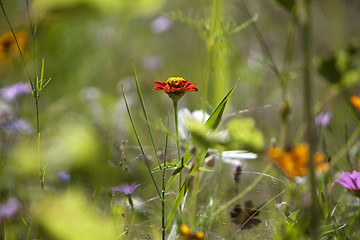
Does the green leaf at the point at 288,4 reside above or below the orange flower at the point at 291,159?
above

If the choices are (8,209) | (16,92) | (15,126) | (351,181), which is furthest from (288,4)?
(16,92)

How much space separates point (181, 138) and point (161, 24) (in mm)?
890

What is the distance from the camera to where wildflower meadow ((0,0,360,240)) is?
19 cm

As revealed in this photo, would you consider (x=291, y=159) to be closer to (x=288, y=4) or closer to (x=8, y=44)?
(x=288, y=4)

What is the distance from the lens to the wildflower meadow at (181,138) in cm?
19

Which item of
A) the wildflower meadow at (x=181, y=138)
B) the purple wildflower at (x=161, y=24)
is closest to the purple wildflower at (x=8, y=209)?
the wildflower meadow at (x=181, y=138)

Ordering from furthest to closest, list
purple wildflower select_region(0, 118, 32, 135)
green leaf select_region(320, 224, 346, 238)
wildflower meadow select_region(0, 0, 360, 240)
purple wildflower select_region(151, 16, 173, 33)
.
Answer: purple wildflower select_region(151, 16, 173, 33), purple wildflower select_region(0, 118, 32, 135), green leaf select_region(320, 224, 346, 238), wildflower meadow select_region(0, 0, 360, 240)

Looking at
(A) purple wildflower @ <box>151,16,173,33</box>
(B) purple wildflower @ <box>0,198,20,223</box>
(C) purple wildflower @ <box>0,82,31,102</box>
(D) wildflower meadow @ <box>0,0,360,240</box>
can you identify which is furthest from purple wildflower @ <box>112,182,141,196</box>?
(A) purple wildflower @ <box>151,16,173,33</box>

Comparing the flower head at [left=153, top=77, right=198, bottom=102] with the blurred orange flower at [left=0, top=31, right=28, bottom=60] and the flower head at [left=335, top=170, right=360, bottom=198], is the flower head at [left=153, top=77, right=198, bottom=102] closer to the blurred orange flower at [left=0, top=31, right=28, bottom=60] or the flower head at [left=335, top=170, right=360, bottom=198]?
the flower head at [left=335, top=170, right=360, bottom=198]

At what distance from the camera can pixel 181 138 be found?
0.41 meters

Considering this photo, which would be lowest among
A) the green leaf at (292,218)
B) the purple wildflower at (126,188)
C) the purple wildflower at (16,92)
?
the purple wildflower at (16,92)

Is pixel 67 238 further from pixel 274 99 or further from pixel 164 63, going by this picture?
pixel 164 63

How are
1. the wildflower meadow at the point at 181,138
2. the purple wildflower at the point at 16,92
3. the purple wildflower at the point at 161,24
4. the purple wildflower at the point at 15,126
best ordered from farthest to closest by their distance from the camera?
the purple wildflower at the point at 161,24 < the purple wildflower at the point at 16,92 < the purple wildflower at the point at 15,126 < the wildflower meadow at the point at 181,138

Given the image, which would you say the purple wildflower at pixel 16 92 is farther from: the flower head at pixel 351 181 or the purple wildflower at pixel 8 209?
the flower head at pixel 351 181
